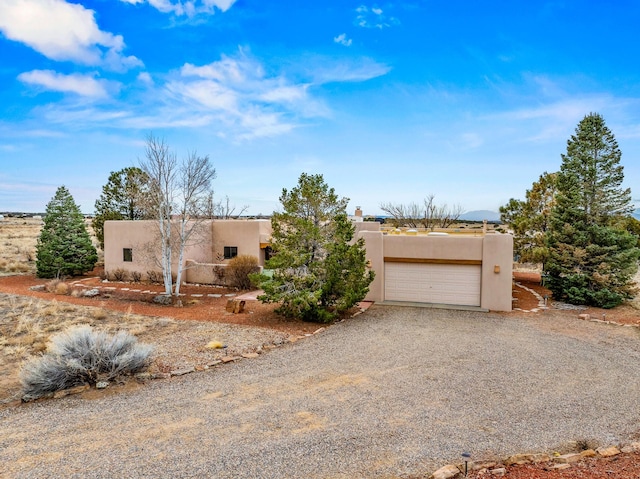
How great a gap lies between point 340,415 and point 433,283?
429 inches

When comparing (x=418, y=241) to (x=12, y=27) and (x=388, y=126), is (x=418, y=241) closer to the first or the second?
(x=388, y=126)

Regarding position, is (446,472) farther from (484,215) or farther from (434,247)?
(484,215)

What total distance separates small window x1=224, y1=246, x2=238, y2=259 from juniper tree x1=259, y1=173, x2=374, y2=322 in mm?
9304

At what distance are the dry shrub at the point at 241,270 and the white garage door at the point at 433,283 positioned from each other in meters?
7.49

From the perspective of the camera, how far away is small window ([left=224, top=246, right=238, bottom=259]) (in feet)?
75.6

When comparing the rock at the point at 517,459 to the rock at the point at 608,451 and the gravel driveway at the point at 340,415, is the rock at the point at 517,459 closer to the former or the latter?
the gravel driveway at the point at 340,415

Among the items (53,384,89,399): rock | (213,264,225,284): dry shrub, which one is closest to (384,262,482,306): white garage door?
(213,264,225,284): dry shrub

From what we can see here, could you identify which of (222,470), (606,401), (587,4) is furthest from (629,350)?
(587,4)

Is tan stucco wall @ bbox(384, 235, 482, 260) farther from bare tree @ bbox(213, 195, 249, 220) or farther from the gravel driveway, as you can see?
bare tree @ bbox(213, 195, 249, 220)

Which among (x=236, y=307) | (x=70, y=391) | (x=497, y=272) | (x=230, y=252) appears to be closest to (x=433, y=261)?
(x=497, y=272)

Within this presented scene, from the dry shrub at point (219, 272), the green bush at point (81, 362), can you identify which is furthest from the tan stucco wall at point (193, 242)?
the green bush at point (81, 362)

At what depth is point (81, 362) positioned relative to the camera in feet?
→ 26.4

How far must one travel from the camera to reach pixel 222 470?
488cm

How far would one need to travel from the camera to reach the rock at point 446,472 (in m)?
4.72
